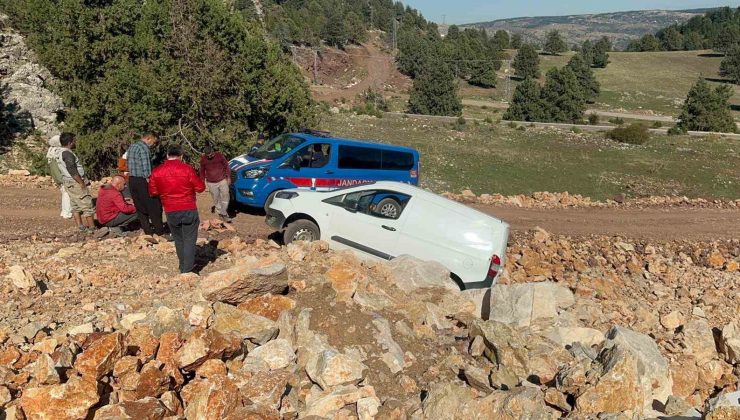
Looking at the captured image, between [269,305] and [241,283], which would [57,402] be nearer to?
[241,283]

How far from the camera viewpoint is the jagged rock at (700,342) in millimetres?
8641

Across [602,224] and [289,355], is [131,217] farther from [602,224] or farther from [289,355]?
[602,224]

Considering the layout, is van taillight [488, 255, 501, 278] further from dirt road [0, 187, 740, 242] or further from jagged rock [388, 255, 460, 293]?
dirt road [0, 187, 740, 242]

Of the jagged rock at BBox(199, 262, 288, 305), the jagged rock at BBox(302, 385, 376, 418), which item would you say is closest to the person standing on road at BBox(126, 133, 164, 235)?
the jagged rock at BBox(199, 262, 288, 305)

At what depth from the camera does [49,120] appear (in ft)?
74.0

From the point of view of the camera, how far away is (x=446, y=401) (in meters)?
5.93

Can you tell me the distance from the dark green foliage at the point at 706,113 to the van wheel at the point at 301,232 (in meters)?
56.0

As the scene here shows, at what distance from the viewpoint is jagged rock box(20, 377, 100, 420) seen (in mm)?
5156

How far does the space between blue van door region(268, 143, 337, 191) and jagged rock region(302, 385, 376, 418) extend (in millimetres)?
8282

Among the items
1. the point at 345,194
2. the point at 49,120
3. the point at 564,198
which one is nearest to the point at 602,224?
the point at 564,198

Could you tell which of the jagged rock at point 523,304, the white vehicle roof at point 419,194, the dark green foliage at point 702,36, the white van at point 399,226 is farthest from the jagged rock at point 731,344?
the dark green foliage at point 702,36

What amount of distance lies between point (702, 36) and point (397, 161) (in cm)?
18044

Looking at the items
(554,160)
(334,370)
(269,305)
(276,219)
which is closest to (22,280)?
(269,305)

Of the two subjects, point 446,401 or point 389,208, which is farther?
point 389,208
